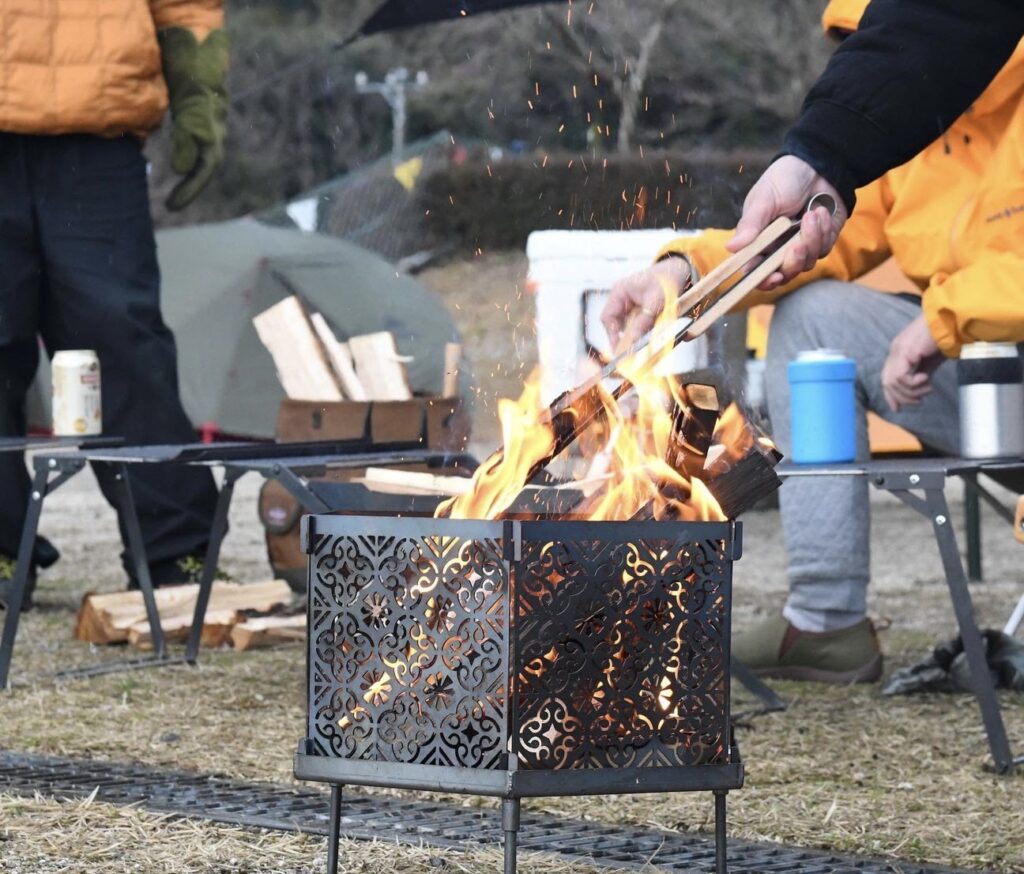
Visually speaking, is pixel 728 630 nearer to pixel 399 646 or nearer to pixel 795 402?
pixel 399 646

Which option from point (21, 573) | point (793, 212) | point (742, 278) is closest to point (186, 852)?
point (742, 278)

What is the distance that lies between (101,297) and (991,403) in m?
2.40

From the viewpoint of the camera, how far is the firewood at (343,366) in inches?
206

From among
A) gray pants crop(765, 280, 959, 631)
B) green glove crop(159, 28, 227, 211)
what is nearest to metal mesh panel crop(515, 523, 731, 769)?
gray pants crop(765, 280, 959, 631)

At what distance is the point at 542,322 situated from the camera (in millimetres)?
6012

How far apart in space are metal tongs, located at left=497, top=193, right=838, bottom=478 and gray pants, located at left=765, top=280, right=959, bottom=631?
4.78 ft

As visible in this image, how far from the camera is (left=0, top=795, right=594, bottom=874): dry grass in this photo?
2.32 metres

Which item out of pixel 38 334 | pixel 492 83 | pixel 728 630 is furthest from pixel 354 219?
pixel 728 630

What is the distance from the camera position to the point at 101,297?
15.1ft

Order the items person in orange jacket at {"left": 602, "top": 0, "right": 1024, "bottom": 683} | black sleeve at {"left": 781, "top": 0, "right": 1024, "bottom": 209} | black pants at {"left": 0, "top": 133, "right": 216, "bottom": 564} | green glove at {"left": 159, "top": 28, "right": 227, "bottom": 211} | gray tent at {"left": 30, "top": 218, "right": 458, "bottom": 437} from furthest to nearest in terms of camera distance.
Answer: gray tent at {"left": 30, "top": 218, "right": 458, "bottom": 437}, green glove at {"left": 159, "top": 28, "right": 227, "bottom": 211}, black pants at {"left": 0, "top": 133, "right": 216, "bottom": 564}, person in orange jacket at {"left": 602, "top": 0, "right": 1024, "bottom": 683}, black sleeve at {"left": 781, "top": 0, "right": 1024, "bottom": 209}

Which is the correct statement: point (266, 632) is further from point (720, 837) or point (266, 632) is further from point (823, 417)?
point (720, 837)

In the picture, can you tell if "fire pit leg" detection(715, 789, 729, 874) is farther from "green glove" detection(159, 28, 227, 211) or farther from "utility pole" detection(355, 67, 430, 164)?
"utility pole" detection(355, 67, 430, 164)

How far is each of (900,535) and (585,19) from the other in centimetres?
1794

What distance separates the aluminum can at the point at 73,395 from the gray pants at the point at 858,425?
1.57 m
